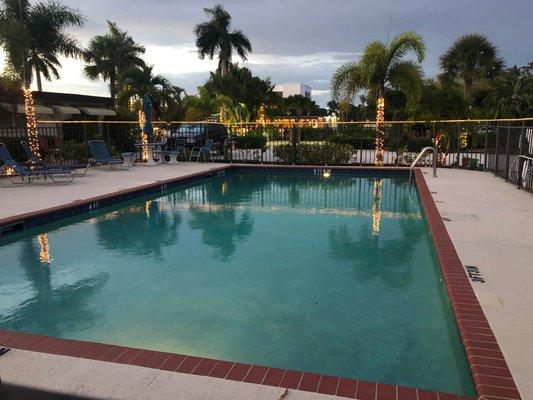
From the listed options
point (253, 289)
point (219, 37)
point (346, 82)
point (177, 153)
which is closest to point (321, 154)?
point (346, 82)

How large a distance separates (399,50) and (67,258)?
46.3ft

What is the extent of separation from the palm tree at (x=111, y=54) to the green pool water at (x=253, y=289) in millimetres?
32957

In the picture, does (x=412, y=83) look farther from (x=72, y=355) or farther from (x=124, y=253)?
(x=72, y=355)

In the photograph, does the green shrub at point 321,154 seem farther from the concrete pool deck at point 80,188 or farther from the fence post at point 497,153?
the fence post at point 497,153

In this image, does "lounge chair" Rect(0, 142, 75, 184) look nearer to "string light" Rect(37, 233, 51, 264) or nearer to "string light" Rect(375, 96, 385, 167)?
"string light" Rect(37, 233, 51, 264)

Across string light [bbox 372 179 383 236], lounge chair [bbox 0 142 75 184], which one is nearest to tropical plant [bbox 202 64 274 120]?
lounge chair [bbox 0 142 75 184]

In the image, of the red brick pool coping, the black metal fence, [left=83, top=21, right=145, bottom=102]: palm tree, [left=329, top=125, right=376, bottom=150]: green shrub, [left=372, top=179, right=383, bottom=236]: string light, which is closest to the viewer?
the red brick pool coping

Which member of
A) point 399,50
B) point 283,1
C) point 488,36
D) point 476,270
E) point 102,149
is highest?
point 488,36

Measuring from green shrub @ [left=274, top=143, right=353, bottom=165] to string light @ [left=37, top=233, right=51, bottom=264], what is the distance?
1069cm

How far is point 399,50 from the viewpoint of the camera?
1597 centimetres

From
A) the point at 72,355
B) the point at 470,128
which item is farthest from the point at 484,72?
the point at 72,355

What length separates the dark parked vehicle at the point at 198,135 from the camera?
1903 cm

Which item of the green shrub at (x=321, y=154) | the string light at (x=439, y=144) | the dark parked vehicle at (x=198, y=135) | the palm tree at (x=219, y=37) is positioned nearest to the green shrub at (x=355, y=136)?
the green shrub at (x=321, y=154)

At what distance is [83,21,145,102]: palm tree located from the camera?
37406mm
